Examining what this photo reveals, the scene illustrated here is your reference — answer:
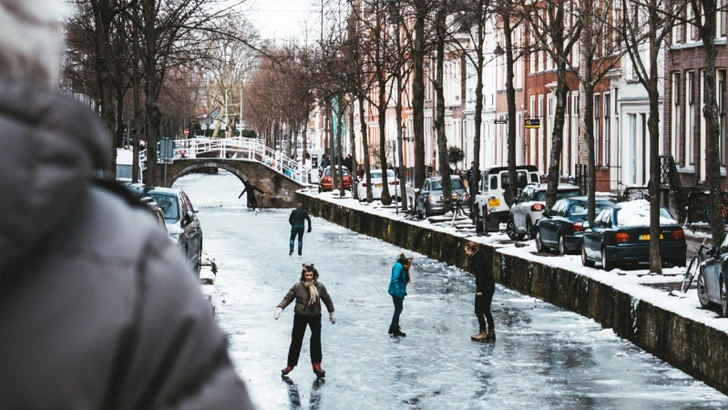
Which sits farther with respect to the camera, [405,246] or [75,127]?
[405,246]

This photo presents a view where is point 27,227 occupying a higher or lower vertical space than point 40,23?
lower

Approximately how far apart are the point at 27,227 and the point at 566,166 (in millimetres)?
Answer: 58137

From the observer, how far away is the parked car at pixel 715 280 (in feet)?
59.7

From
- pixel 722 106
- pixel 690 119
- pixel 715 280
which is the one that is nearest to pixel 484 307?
pixel 715 280

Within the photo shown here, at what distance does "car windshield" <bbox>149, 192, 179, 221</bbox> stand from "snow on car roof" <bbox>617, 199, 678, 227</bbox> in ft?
27.3

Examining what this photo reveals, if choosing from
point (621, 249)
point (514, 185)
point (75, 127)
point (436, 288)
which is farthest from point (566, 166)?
point (75, 127)

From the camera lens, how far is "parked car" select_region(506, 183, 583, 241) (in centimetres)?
3675

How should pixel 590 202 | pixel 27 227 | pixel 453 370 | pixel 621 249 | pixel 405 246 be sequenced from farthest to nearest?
pixel 405 246 → pixel 590 202 → pixel 621 249 → pixel 453 370 → pixel 27 227

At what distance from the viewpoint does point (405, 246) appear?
4547cm

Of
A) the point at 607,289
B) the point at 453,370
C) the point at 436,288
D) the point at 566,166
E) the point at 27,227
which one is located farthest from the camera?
the point at 566,166

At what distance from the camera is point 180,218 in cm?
2405

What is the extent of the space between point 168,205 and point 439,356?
570cm

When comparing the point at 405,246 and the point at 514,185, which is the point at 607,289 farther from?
the point at 405,246

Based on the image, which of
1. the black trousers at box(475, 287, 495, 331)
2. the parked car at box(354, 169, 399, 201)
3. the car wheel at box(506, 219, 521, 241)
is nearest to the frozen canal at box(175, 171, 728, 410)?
the black trousers at box(475, 287, 495, 331)
